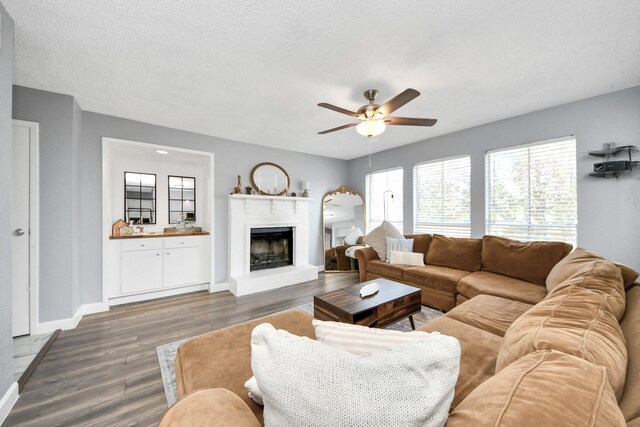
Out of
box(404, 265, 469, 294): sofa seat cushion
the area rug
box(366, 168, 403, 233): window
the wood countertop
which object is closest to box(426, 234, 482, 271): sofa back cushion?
box(404, 265, 469, 294): sofa seat cushion

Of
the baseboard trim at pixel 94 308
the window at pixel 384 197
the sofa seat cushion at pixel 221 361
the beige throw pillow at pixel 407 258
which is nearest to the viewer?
the sofa seat cushion at pixel 221 361

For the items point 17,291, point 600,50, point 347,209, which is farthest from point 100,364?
point 600,50

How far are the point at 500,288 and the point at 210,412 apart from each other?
2.79 meters

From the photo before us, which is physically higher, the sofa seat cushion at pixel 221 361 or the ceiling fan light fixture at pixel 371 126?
the ceiling fan light fixture at pixel 371 126

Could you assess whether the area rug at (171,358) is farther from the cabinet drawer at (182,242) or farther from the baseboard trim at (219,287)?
the cabinet drawer at (182,242)

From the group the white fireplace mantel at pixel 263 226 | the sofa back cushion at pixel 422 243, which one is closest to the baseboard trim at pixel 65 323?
the white fireplace mantel at pixel 263 226

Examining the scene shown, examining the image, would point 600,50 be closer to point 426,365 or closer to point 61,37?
point 426,365

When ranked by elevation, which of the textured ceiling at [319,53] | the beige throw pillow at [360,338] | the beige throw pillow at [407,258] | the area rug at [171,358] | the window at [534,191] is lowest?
the area rug at [171,358]

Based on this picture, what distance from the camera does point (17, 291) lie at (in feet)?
7.79

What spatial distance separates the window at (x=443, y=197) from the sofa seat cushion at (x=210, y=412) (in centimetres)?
389

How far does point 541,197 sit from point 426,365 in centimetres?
356

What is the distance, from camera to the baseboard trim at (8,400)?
1465 millimetres

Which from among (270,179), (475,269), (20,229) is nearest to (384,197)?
(475,269)

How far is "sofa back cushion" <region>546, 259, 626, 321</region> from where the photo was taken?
1.12 meters
